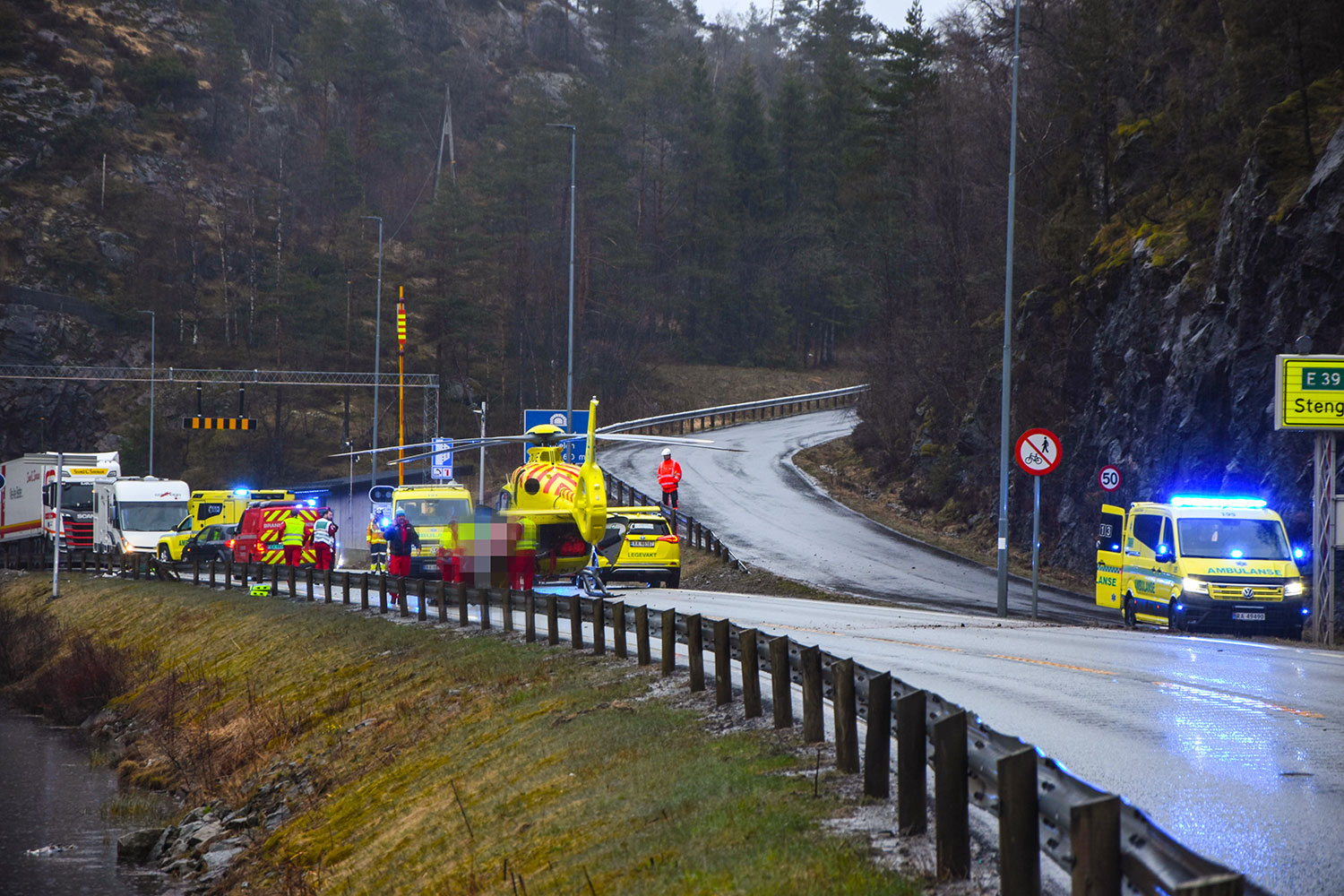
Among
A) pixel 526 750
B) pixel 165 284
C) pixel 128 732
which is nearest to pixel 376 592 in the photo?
pixel 128 732

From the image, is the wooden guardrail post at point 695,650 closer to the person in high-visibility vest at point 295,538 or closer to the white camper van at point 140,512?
the person in high-visibility vest at point 295,538

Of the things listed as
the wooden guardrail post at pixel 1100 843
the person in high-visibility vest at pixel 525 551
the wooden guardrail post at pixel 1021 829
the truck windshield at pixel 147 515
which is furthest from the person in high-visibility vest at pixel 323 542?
the wooden guardrail post at pixel 1100 843

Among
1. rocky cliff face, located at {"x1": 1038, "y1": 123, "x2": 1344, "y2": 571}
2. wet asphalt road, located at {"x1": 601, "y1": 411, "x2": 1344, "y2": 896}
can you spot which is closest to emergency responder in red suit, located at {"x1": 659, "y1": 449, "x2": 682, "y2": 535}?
wet asphalt road, located at {"x1": 601, "y1": 411, "x2": 1344, "y2": 896}

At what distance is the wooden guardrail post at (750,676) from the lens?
454 inches

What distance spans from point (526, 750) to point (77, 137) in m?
92.3

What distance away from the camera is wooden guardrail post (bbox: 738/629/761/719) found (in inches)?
454

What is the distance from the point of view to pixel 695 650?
1316cm

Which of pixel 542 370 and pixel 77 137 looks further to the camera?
pixel 77 137

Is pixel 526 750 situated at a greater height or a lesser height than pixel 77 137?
lesser

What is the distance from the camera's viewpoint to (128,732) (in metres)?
24.4

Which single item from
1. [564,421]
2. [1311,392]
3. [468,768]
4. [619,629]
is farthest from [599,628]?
[564,421]

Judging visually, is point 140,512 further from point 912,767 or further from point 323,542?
point 912,767

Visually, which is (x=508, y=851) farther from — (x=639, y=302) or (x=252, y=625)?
(x=639, y=302)

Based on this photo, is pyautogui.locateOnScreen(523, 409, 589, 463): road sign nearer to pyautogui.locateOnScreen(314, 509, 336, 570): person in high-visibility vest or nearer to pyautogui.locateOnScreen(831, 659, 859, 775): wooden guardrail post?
pyautogui.locateOnScreen(314, 509, 336, 570): person in high-visibility vest
